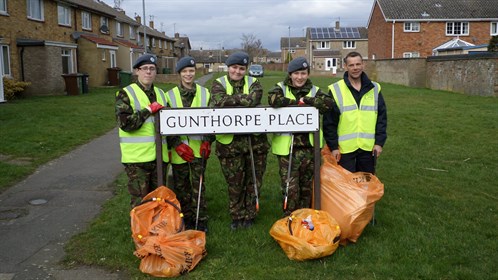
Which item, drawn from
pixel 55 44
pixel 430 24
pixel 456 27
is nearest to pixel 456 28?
pixel 456 27

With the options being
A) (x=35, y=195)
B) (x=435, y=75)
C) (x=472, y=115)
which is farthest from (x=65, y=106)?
(x=435, y=75)

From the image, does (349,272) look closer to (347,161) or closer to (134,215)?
(347,161)

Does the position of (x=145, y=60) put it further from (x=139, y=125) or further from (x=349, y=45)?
(x=349, y=45)

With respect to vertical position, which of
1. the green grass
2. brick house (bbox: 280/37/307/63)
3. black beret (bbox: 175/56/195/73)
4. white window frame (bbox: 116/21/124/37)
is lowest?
the green grass

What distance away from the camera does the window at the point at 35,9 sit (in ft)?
79.7

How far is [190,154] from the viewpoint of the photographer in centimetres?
506

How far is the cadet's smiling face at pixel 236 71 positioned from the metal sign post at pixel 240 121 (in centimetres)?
35

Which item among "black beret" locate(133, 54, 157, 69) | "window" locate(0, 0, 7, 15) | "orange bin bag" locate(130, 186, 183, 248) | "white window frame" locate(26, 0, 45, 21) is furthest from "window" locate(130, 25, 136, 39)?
"orange bin bag" locate(130, 186, 183, 248)

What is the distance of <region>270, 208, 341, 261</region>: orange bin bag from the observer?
4.51 meters

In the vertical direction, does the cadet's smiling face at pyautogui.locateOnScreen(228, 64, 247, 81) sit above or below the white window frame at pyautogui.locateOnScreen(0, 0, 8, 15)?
below

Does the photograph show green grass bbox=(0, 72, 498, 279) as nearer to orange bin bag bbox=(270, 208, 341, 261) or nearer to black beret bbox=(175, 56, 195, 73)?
orange bin bag bbox=(270, 208, 341, 261)

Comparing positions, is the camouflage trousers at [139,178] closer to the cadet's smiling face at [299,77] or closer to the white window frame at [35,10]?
the cadet's smiling face at [299,77]

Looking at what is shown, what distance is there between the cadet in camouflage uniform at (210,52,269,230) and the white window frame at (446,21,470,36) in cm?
4694

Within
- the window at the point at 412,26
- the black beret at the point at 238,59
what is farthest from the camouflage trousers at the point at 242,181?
the window at the point at 412,26
